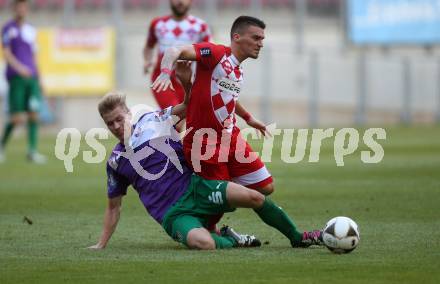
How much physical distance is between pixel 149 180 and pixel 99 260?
4.21ft

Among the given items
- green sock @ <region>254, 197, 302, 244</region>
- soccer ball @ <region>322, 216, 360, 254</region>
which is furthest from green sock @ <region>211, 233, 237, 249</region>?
soccer ball @ <region>322, 216, 360, 254</region>

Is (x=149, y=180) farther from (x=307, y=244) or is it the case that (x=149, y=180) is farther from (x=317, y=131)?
(x=317, y=131)

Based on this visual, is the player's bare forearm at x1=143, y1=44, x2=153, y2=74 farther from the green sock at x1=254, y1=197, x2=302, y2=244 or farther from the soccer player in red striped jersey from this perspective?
the green sock at x1=254, y1=197, x2=302, y2=244

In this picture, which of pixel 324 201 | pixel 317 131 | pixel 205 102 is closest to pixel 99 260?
pixel 205 102

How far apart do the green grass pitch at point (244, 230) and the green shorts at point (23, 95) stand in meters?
2.48

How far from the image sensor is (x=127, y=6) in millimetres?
34781

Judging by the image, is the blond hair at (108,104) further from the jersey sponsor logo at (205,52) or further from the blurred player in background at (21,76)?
the blurred player in background at (21,76)

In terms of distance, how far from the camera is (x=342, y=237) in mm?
8180

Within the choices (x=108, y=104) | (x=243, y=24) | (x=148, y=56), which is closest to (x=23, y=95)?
(x=148, y=56)

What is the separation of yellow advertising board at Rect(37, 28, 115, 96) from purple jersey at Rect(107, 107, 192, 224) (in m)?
22.8

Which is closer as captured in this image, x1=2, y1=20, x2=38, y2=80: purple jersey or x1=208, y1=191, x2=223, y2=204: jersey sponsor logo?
x1=208, y1=191, x2=223, y2=204: jersey sponsor logo

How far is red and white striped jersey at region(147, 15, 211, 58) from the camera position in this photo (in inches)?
552

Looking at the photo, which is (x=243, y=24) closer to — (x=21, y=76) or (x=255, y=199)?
(x=255, y=199)

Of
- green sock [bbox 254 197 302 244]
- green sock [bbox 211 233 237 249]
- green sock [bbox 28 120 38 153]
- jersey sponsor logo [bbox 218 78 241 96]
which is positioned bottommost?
green sock [bbox 28 120 38 153]
